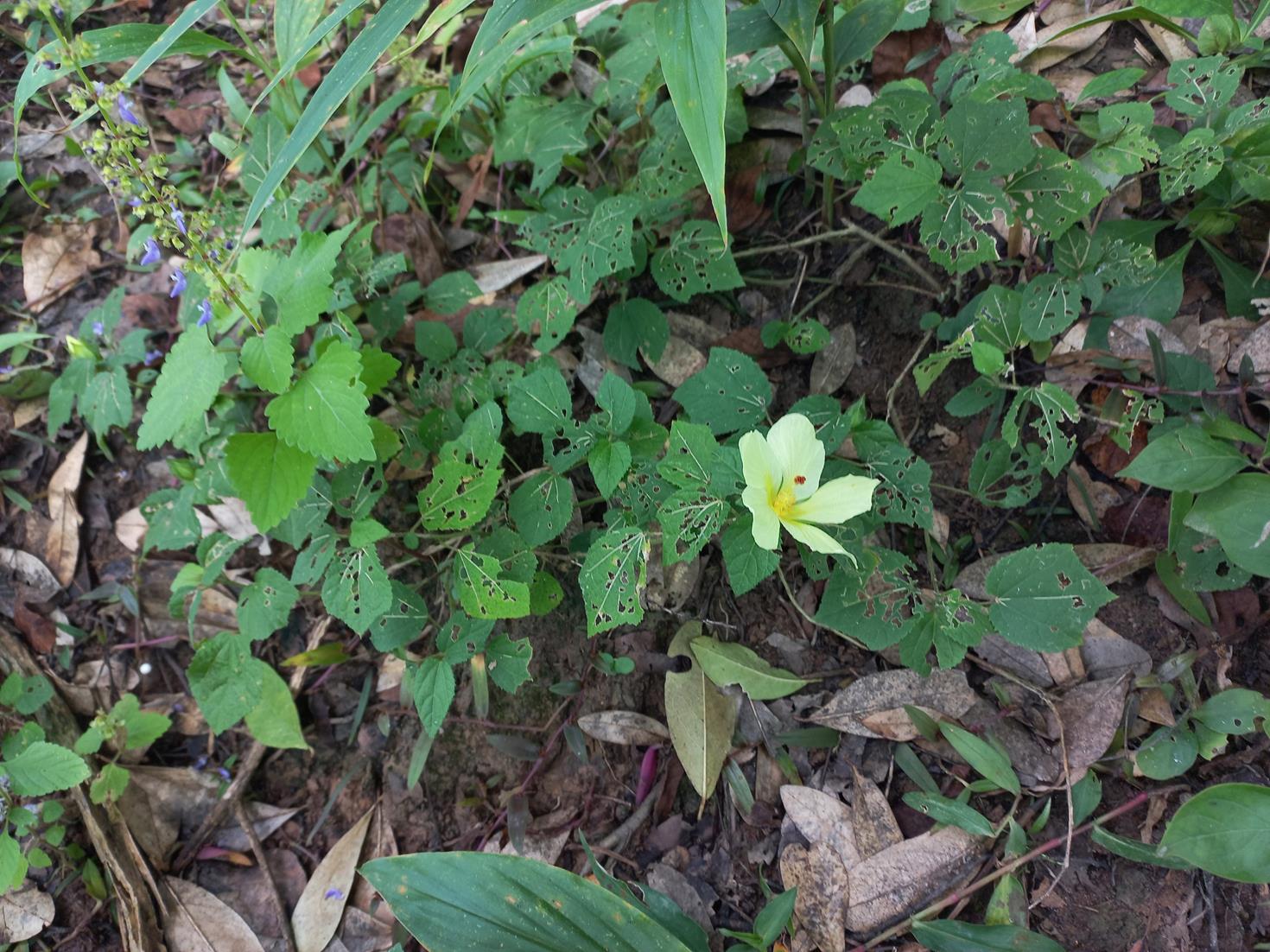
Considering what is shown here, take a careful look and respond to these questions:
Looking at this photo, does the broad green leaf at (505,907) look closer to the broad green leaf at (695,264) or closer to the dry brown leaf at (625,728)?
the dry brown leaf at (625,728)

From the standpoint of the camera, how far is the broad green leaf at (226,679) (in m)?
1.84

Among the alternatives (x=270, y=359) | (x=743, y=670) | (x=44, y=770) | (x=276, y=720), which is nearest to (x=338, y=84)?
(x=270, y=359)

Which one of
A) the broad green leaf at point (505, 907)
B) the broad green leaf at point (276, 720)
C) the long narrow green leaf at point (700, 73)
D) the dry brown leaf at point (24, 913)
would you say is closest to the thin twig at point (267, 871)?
the broad green leaf at point (276, 720)

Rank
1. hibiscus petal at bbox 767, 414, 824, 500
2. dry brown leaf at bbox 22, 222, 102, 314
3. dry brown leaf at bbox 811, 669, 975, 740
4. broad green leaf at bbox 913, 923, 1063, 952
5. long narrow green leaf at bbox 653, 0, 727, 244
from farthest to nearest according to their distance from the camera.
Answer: dry brown leaf at bbox 22, 222, 102, 314, dry brown leaf at bbox 811, 669, 975, 740, broad green leaf at bbox 913, 923, 1063, 952, hibiscus petal at bbox 767, 414, 824, 500, long narrow green leaf at bbox 653, 0, 727, 244

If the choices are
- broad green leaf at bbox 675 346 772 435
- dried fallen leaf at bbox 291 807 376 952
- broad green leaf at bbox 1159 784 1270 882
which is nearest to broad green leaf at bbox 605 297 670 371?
broad green leaf at bbox 675 346 772 435

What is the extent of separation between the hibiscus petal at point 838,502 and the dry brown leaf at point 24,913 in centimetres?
206

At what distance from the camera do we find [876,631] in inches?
61.7

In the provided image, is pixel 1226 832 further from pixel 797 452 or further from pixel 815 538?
pixel 797 452

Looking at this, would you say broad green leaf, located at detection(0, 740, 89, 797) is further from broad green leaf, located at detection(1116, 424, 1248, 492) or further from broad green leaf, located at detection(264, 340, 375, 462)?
broad green leaf, located at detection(1116, 424, 1248, 492)

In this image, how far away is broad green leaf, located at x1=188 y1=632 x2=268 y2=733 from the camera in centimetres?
184

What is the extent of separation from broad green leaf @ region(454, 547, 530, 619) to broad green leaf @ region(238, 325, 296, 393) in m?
0.48

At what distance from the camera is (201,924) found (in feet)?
6.32

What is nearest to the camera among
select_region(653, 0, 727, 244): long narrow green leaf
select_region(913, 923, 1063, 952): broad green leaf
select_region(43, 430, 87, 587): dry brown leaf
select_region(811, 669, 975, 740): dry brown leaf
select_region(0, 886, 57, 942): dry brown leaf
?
select_region(653, 0, 727, 244): long narrow green leaf

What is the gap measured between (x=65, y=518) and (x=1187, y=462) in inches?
111
